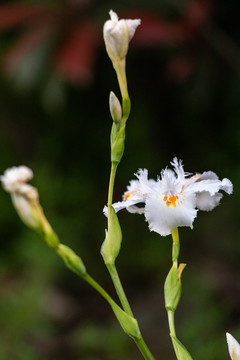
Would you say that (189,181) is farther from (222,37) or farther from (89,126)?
(89,126)

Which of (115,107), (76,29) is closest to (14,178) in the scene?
(115,107)

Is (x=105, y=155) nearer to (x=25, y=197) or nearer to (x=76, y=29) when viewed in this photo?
(x=76, y=29)

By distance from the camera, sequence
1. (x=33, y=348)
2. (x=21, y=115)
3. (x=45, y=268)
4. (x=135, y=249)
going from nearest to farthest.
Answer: (x=33, y=348), (x=45, y=268), (x=135, y=249), (x=21, y=115)

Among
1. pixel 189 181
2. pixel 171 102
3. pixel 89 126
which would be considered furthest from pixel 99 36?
pixel 189 181

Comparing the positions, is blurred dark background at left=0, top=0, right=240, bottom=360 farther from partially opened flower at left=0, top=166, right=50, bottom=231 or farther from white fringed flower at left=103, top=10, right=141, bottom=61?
partially opened flower at left=0, top=166, right=50, bottom=231

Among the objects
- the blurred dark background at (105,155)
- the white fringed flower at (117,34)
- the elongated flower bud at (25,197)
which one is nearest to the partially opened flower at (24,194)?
the elongated flower bud at (25,197)

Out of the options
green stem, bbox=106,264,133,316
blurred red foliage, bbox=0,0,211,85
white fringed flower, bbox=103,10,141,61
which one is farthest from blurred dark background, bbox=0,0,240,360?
green stem, bbox=106,264,133,316
